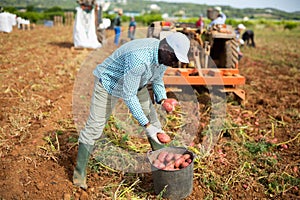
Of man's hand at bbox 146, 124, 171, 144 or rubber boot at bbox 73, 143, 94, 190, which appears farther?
rubber boot at bbox 73, 143, 94, 190

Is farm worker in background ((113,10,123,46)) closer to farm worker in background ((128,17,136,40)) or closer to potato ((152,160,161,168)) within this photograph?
farm worker in background ((128,17,136,40))

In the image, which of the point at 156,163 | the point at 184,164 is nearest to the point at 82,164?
the point at 156,163

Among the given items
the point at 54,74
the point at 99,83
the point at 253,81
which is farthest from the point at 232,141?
the point at 54,74

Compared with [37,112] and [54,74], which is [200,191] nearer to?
[37,112]

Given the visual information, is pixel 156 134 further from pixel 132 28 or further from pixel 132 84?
pixel 132 28

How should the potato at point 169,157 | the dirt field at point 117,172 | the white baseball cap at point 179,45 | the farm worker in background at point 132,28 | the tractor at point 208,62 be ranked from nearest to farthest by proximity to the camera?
the white baseball cap at point 179,45, the potato at point 169,157, the dirt field at point 117,172, the tractor at point 208,62, the farm worker in background at point 132,28

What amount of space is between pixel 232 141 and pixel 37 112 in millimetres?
2865

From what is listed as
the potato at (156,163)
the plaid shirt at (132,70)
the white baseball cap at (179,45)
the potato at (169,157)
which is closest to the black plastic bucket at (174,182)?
the potato at (156,163)

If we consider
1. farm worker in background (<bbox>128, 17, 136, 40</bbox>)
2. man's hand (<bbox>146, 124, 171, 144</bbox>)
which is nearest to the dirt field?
man's hand (<bbox>146, 124, 171, 144</bbox>)

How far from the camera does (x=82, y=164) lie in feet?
9.49

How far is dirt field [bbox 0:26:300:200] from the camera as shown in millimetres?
3021

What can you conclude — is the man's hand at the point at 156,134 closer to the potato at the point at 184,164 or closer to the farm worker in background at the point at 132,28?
the potato at the point at 184,164

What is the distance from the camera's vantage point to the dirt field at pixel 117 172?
9.91ft

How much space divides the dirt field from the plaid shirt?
0.92m
